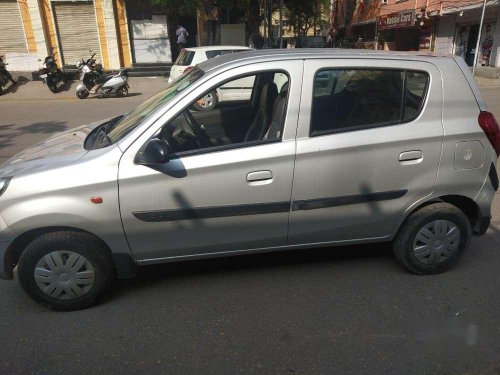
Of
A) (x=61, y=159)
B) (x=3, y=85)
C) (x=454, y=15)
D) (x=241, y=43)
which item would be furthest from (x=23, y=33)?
(x=454, y=15)

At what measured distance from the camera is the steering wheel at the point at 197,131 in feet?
9.73

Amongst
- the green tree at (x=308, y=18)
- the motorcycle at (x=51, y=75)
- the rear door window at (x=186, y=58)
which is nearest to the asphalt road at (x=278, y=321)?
the rear door window at (x=186, y=58)

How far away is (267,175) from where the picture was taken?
288cm

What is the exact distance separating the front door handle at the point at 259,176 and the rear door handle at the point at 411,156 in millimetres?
957

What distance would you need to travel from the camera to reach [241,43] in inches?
797

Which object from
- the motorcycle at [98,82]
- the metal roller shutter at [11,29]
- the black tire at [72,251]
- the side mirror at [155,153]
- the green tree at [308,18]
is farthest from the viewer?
the green tree at [308,18]

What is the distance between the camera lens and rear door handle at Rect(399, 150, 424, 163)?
3042 mm

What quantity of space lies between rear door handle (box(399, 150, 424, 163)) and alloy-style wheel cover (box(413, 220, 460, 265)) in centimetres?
54

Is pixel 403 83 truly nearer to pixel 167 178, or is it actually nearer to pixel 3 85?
pixel 167 178

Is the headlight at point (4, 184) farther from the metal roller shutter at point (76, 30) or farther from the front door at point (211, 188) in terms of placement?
the metal roller shutter at point (76, 30)

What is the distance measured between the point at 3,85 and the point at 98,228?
49.6 feet

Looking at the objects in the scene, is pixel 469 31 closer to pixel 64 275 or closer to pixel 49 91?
pixel 49 91

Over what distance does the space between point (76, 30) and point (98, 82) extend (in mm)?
4323

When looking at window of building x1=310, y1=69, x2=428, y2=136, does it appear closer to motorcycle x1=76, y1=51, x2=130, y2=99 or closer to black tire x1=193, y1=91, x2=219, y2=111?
black tire x1=193, y1=91, x2=219, y2=111
